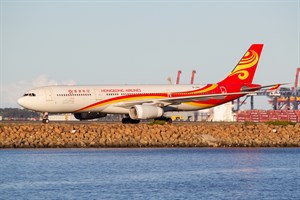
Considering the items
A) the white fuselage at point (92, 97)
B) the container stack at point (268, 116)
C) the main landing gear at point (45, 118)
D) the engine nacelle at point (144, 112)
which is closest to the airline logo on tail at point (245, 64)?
the white fuselage at point (92, 97)

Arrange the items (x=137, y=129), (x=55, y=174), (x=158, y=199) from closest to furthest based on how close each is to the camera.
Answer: (x=158, y=199) < (x=55, y=174) < (x=137, y=129)

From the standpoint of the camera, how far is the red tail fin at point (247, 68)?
89.0m

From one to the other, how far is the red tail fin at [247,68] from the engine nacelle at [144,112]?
33.9 ft


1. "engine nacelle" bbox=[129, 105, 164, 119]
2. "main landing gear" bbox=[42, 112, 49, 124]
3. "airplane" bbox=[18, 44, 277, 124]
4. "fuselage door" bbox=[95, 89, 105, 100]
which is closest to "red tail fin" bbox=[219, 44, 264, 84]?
"airplane" bbox=[18, 44, 277, 124]

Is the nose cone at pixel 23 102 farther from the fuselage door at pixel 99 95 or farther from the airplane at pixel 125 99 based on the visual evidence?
the fuselage door at pixel 99 95

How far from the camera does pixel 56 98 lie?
259ft

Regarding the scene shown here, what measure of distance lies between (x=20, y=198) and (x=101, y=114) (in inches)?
1673

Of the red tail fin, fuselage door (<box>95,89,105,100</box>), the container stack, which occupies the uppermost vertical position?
the red tail fin

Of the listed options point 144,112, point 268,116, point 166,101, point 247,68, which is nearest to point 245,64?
point 247,68

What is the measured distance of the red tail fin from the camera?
8900cm

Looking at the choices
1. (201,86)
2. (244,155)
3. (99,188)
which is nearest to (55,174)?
(99,188)

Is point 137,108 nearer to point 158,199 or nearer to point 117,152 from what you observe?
point 117,152

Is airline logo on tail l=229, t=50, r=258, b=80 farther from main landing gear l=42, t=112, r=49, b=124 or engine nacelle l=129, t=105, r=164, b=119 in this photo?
main landing gear l=42, t=112, r=49, b=124

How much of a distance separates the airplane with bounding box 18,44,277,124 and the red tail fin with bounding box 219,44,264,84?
10.6 feet
